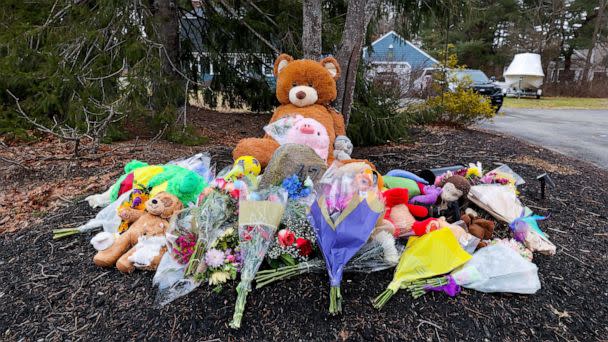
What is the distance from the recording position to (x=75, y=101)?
4551mm

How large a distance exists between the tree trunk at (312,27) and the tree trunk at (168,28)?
2224 millimetres

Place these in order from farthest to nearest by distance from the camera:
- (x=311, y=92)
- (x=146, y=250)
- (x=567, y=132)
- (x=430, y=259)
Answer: (x=567, y=132) → (x=311, y=92) → (x=146, y=250) → (x=430, y=259)

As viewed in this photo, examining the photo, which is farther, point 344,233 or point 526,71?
point 526,71

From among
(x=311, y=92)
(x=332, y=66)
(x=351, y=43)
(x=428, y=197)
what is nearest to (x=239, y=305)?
(x=428, y=197)

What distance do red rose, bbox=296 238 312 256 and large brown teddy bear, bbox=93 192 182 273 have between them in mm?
775

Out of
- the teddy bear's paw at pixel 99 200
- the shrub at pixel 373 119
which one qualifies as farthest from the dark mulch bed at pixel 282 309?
the shrub at pixel 373 119

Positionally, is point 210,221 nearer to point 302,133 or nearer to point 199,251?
point 199,251

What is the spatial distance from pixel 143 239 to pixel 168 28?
4.27 m

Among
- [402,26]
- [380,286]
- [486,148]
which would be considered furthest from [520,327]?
[402,26]

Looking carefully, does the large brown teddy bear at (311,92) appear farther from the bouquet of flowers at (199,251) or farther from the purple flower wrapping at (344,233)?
the purple flower wrapping at (344,233)

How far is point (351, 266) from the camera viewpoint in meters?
2.01

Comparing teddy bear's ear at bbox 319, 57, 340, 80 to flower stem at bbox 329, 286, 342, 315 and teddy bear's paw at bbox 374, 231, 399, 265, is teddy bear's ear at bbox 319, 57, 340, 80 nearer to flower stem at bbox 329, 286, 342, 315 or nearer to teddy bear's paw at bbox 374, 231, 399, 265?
teddy bear's paw at bbox 374, 231, 399, 265

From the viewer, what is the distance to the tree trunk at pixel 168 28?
17.5 ft

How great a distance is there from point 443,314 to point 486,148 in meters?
4.16
